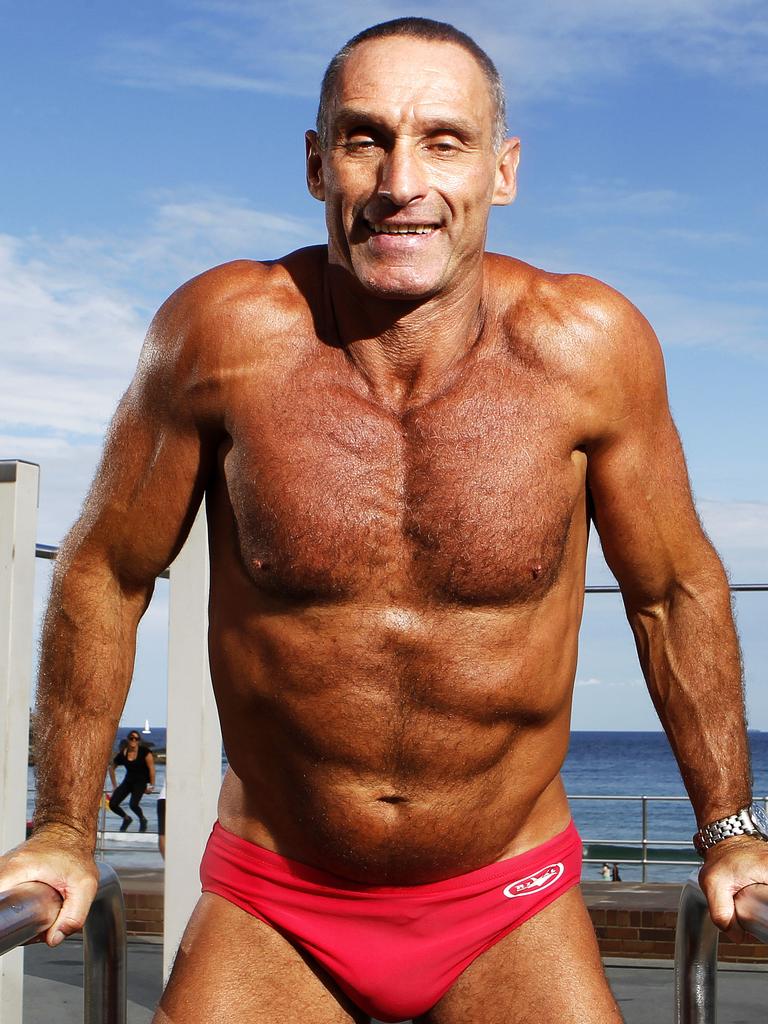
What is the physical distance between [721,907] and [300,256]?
1.02 metres

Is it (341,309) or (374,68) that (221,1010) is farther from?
(374,68)

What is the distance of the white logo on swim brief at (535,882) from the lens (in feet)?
5.84

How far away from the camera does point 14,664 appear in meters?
2.94

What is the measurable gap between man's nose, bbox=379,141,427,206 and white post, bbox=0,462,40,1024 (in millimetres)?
1613

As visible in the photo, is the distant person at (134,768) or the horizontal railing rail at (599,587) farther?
the distant person at (134,768)

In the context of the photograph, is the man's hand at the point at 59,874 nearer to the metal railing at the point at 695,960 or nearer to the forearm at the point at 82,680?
the forearm at the point at 82,680

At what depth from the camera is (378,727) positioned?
1699mm

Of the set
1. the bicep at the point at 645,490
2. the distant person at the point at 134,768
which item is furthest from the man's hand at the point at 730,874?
the distant person at the point at 134,768

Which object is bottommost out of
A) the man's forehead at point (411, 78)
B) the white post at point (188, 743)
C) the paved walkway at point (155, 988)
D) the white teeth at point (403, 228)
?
the paved walkway at point (155, 988)

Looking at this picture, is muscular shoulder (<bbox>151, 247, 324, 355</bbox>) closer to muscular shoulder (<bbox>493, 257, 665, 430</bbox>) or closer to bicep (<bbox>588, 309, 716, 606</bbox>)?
muscular shoulder (<bbox>493, 257, 665, 430</bbox>)

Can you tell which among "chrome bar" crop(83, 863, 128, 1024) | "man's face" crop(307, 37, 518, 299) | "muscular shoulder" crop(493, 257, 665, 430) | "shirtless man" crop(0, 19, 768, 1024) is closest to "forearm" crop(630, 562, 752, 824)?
"shirtless man" crop(0, 19, 768, 1024)

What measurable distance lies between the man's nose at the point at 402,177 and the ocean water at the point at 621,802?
15755 millimetres

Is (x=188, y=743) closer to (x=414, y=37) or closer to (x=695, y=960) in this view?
(x=695, y=960)

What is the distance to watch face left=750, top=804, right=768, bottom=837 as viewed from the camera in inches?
66.4
